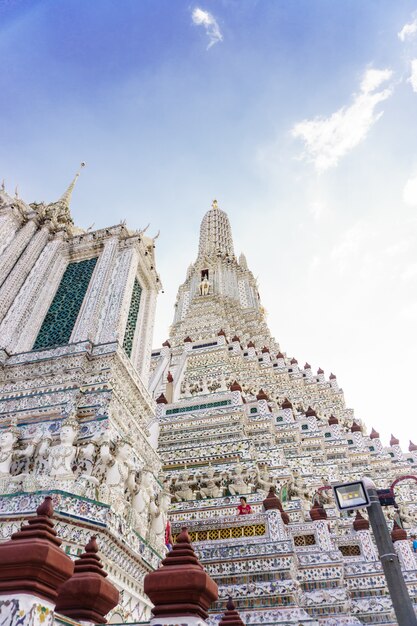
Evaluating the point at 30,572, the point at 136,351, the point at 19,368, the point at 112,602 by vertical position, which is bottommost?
the point at 30,572

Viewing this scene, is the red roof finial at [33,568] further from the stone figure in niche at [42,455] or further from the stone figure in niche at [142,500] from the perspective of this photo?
the stone figure in niche at [142,500]

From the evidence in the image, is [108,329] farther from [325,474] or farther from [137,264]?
[325,474]

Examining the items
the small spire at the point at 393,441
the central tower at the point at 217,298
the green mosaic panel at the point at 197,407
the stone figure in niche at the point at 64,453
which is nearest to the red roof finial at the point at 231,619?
the stone figure in niche at the point at 64,453

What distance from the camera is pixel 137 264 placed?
12.5 metres

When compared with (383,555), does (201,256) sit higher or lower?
higher

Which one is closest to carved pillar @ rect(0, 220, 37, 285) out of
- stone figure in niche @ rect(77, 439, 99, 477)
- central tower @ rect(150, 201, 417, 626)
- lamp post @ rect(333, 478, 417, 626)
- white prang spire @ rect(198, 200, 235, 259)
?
stone figure in niche @ rect(77, 439, 99, 477)

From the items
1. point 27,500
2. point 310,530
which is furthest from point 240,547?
point 27,500

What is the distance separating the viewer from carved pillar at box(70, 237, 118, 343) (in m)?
10.2

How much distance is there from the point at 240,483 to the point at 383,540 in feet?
28.3

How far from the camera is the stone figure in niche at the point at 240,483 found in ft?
36.8

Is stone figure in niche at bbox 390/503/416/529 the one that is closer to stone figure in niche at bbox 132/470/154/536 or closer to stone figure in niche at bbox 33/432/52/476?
stone figure in niche at bbox 132/470/154/536

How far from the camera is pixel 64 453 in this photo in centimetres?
719

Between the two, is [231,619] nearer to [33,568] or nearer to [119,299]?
[33,568]

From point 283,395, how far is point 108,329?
1406 cm
